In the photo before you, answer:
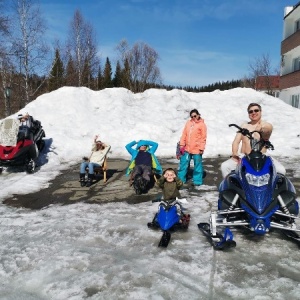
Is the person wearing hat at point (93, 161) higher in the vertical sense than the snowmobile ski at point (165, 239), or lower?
higher

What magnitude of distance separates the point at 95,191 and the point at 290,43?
1007 inches

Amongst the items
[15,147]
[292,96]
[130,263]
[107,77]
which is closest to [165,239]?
[130,263]

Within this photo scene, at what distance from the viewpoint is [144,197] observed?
22.8 feet

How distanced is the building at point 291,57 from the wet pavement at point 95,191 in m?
18.9

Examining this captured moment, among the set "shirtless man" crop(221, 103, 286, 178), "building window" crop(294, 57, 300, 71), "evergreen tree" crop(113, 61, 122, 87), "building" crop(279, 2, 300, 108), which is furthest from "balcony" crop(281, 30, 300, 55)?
"evergreen tree" crop(113, 61, 122, 87)

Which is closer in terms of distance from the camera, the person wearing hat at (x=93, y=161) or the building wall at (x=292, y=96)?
the person wearing hat at (x=93, y=161)

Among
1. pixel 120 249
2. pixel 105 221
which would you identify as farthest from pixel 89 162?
pixel 120 249

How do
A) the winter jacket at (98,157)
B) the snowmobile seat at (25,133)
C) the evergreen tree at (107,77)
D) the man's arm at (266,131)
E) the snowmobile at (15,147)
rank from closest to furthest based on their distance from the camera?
the man's arm at (266,131), the winter jacket at (98,157), the snowmobile at (15,147), the snowmobile seat at (25,133), the evergreen tree at (107,77)

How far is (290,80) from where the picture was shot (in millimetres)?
26750

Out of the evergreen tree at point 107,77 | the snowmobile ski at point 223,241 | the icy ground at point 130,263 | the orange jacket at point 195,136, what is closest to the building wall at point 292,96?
the orange jacket at point 195,136

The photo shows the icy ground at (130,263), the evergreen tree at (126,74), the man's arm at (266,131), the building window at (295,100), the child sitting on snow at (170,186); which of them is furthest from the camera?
the evergreen tree at (126,74)

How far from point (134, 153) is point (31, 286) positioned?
5.14m

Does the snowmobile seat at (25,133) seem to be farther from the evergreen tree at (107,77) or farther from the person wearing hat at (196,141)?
the evergreen tree at (107,77)

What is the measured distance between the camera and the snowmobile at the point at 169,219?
15.1ft
